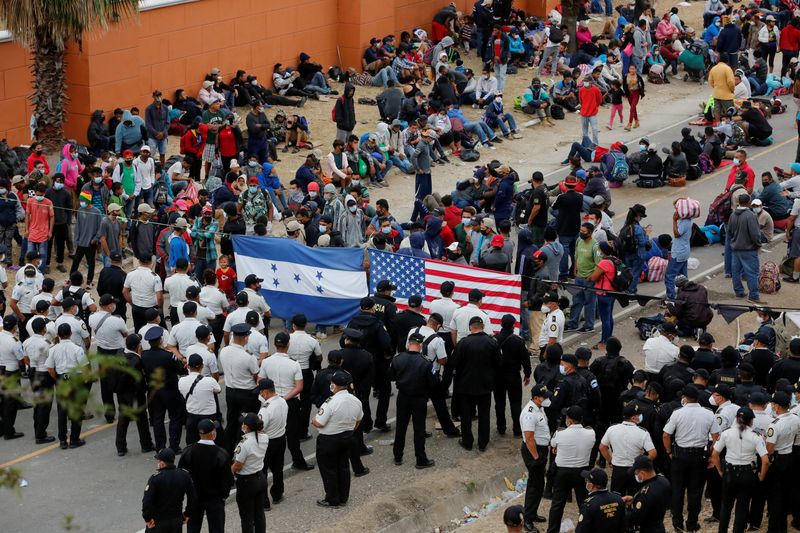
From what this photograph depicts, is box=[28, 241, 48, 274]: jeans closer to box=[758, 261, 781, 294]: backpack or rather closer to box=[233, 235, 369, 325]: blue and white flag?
box=[233, 235, 369, 325]: blue and white flag

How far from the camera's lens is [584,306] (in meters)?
20.4

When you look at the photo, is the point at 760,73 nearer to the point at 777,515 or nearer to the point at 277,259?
the point at 277,259

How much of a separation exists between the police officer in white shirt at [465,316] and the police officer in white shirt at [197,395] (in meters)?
3.55

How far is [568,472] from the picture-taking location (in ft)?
47.5

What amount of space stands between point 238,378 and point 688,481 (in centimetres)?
537

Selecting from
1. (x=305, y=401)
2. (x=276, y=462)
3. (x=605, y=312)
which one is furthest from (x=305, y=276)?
(x=276, y=462)

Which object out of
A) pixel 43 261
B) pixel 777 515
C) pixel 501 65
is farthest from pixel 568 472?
pixel 501 65

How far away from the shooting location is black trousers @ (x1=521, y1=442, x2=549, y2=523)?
14984 mm

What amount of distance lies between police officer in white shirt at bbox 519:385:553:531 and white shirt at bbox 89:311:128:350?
5419mm

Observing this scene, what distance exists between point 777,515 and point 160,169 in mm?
14418

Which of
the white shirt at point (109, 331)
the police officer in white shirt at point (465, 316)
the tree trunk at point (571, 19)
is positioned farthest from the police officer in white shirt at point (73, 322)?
the tree trunk at point (571, 19)

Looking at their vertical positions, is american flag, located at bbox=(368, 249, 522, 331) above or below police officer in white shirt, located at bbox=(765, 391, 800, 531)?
above

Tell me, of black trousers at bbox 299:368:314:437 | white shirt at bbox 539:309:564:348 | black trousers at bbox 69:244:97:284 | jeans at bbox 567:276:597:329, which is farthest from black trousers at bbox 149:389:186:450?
jeans at bbox 567:276:597:329

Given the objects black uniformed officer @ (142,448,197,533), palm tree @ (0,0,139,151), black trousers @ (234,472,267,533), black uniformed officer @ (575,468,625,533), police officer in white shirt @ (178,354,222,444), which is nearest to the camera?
black uniformed officer @ (575,468,625,533)
